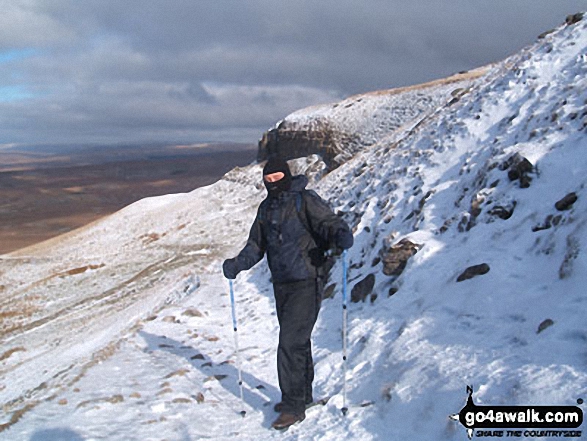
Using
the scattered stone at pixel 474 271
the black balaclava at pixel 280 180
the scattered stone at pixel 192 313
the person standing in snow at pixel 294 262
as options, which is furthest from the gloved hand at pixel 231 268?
the scattered stone at pixel 192 313

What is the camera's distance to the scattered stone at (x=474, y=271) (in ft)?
20.6

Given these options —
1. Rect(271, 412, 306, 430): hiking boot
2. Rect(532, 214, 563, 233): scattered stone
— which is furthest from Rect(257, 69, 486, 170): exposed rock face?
Rect(271, 412, 306, 430): hiking boot

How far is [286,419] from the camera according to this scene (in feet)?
16.4

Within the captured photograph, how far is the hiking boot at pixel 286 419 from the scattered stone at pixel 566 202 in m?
4.76

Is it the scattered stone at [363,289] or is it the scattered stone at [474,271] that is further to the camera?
the scattered stone at [363,289]

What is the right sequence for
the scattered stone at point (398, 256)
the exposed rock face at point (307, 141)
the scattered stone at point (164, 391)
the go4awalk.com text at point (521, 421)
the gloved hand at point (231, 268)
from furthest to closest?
the exposed rock face at point (307, 141), the scattered stone at point (398, 256), the scattered stone at point (164, 391), the gloved hand at point (231, 268), the go4awalk.com text at point (521, 421)

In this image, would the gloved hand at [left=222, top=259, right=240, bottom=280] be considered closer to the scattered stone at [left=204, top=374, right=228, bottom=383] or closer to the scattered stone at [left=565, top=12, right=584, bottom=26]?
the scattered stone at [left=204, top=374, right=228, bottom=383]

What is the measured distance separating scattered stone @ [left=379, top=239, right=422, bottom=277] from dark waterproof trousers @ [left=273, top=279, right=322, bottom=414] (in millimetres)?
3385

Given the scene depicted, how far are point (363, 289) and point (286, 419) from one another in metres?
3.93

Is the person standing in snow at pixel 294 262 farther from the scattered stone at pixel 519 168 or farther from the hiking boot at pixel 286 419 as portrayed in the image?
the scattered stone at pixel 519 168

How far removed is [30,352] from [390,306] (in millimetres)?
11415

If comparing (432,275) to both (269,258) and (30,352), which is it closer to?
(269,258)

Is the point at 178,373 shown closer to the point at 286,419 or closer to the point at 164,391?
the point at 164,391

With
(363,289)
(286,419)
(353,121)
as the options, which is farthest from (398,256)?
(353,121)
